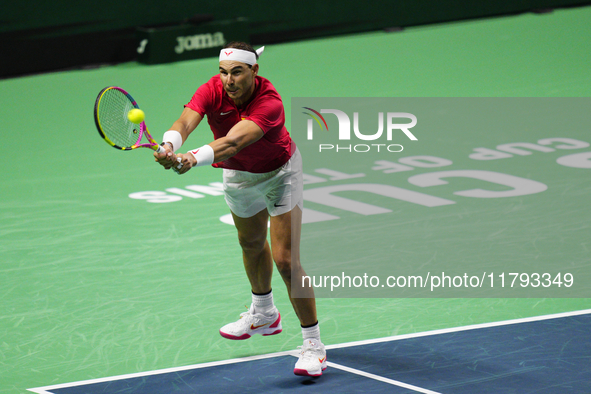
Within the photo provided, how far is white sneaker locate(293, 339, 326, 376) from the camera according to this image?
20.2 feet

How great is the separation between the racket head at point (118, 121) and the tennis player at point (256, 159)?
0.61 feet

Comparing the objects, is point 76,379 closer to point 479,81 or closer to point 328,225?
point 328,225

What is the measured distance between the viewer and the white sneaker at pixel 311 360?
614 centimetres

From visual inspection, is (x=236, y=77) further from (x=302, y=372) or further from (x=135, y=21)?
(x=135, y=21)

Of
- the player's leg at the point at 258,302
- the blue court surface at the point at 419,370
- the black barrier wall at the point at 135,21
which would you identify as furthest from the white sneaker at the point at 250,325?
the black barrier wall at the point at 135,21

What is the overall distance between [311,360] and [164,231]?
340 cm

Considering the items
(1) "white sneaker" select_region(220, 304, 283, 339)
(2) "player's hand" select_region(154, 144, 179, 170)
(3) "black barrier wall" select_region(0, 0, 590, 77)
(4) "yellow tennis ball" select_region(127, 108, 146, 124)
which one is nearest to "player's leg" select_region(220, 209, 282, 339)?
(1) "white sneaker" select_region(220, 304, 283, 339)

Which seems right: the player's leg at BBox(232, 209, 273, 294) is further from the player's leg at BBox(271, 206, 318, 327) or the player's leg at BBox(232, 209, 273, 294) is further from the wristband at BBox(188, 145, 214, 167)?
the wristband at BBox(188, 145, 214, 167)

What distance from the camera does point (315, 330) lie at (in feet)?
20.6

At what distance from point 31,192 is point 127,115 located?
5.09m

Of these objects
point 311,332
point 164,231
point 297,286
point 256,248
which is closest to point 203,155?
point 297,286

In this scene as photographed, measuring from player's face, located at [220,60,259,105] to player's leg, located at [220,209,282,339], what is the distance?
1149 mm

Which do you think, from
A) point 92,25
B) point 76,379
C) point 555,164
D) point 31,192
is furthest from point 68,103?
point 76,379

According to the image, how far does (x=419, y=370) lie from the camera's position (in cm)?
630
